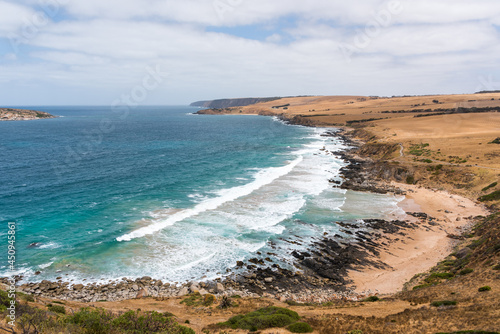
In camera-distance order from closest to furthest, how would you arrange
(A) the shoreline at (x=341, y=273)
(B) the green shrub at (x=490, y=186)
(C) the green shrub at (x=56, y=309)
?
(C) the green shrub at (x=56, y=309), (A) the shoreline at (x=341, y=273), (B) the green shrub at (x=490, y=186)

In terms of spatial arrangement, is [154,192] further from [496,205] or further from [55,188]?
[496,205]

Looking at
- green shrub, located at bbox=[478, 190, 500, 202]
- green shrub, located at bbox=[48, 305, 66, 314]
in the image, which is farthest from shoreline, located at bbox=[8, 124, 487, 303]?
green shrub, located at bbox=[48, 305, 66, 314]

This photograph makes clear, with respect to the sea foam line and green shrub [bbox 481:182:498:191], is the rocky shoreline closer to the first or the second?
the sea foam line

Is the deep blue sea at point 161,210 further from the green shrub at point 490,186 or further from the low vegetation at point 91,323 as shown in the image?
the green shrub at point 490,186

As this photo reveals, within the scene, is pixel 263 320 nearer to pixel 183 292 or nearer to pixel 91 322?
pixel 91 322

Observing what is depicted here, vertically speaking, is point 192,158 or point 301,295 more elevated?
point 192,158

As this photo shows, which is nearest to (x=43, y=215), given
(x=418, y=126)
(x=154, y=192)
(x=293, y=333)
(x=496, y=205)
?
(x=154, y=192)

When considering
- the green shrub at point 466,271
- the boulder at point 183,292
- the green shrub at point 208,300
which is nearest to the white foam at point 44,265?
the boulder at point 183,292
